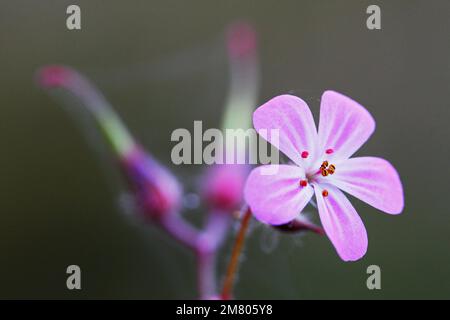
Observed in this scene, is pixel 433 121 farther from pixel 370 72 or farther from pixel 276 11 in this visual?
pixel 276 11

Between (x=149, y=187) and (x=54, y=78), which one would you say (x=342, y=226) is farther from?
(x=54, y=78)

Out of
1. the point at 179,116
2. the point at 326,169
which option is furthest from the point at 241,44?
the point at 179,116

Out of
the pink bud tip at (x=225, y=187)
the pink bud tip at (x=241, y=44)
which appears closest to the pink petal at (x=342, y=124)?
the pink bud tip at (x=225, y=187)

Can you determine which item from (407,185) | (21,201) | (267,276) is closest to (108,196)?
(21,201)

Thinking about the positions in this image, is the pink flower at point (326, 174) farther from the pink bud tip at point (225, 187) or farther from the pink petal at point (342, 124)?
the pink bud tip at point (225, 187)

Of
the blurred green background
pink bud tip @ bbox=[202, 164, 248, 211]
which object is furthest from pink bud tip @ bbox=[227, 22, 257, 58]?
the blurred green background

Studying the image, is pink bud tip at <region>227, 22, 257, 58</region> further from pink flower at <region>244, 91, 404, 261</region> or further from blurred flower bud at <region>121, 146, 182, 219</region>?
pink flower at <region>244, 91, 404, 261</region>
